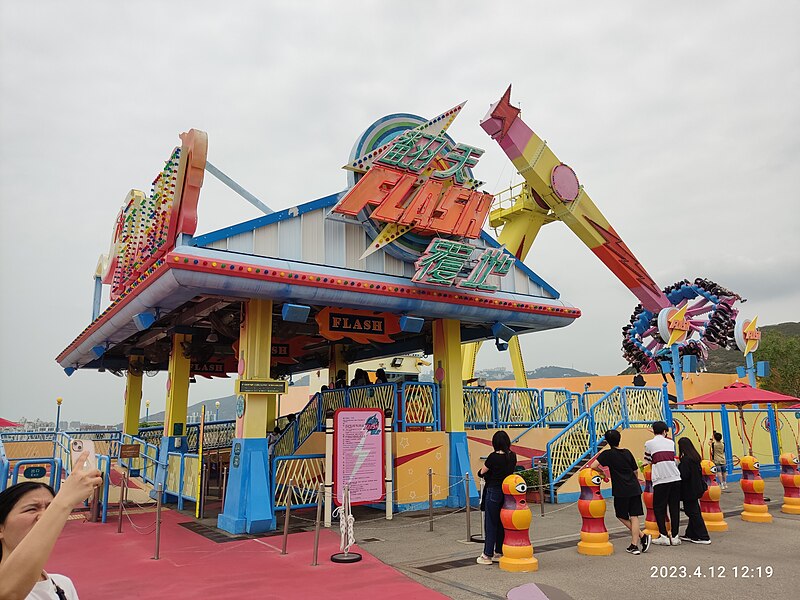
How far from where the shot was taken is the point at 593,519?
26.8 feet

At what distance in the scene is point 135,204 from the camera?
44.3 ft

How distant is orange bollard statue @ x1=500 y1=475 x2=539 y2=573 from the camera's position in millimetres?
7152

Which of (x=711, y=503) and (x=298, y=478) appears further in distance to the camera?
(x=298, y=478)

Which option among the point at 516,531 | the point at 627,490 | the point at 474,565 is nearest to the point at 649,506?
the point at 627,490

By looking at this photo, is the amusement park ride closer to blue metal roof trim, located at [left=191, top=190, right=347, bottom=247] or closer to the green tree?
blue metal roof trim, located at [left=191, top=190, right=347, bottom=247]

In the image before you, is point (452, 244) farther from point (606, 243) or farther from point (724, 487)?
point (606, 243)

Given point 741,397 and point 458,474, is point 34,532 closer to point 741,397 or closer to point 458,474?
point 458,474

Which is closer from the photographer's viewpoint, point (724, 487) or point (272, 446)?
point (724, 487)

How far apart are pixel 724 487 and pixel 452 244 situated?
33.7ft

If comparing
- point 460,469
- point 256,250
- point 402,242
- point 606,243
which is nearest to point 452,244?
point 402,242

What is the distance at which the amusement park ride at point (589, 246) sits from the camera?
22594 mm

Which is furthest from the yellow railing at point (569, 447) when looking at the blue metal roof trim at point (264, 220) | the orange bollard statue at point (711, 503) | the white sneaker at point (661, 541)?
the blue metal roof trim at point (264, 220)

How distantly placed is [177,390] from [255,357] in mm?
6166
